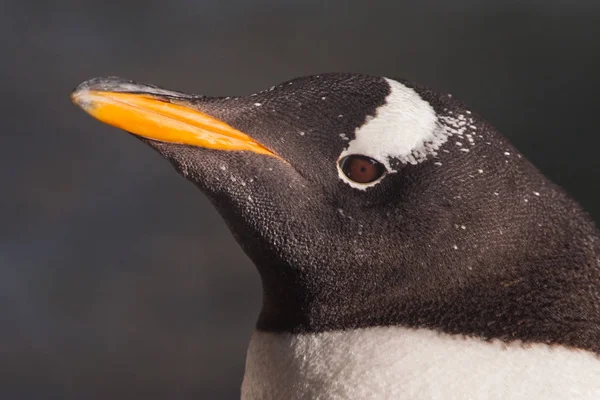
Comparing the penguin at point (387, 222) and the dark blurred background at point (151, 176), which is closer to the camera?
the penguin at point (387, 222)

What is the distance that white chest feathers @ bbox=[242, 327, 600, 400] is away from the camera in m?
0.78

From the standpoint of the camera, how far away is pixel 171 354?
83.3 inches

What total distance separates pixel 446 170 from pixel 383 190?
0.06 metres

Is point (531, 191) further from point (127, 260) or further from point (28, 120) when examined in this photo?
point (28, 120)

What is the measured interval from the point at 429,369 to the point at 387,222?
14cm

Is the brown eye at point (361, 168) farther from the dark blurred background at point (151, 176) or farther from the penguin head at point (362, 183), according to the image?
the dark blurred background at point (151, 176)

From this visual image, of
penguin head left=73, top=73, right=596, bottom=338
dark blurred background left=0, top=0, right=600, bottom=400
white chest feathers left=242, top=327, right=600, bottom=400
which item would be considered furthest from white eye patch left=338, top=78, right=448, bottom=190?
dark blurred background left=0, top=0, right=600, bottom=400

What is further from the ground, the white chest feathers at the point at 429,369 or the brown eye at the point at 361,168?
the brown eye at the point at 361,168

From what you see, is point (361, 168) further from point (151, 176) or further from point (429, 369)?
point (151, 176)

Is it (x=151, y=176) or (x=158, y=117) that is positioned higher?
(x=158, y=117)

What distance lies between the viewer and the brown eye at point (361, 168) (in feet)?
2.68

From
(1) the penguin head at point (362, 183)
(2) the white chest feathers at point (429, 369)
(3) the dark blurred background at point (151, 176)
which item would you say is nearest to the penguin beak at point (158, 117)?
(1) the penguin head at point (362, 183)

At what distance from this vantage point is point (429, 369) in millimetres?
792

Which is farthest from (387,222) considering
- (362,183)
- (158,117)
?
(158,117)
